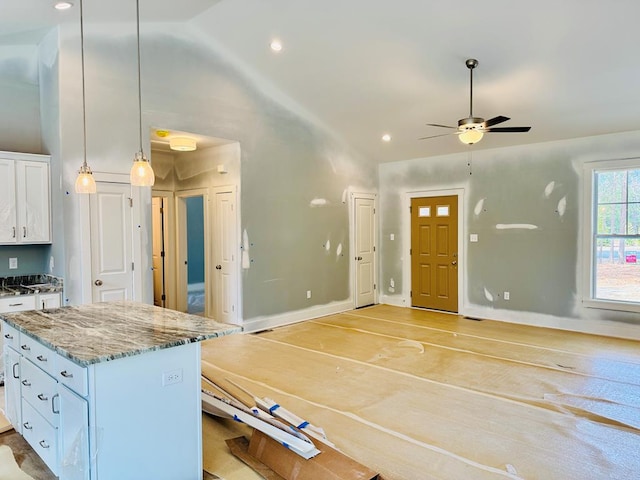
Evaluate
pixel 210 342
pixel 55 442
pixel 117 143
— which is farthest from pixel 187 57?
pixel 55 442

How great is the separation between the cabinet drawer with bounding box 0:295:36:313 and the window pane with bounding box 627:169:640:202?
7170 millimetres

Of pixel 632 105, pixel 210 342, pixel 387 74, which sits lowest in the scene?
pixel 210 342

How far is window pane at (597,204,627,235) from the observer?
18.9 ft

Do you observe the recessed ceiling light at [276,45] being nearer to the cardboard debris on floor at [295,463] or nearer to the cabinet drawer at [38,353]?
the cabinet drawer at [38,353]

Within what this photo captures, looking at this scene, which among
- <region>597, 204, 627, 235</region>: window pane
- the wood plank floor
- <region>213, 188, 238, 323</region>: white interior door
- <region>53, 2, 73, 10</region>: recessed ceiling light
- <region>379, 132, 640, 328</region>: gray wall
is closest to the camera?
the wood plank floor

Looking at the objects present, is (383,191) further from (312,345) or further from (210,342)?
(210,342)

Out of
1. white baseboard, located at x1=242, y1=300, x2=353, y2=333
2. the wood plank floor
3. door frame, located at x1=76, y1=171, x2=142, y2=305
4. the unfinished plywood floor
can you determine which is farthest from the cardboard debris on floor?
white baseboard, located at x1=242, y1=300, x2=353, y2=333

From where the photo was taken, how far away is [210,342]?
571cm

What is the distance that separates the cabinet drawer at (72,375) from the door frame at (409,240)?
6.18 m

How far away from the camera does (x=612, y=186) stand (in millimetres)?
5848

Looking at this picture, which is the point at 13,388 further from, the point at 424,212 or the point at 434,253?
the point at 424,212

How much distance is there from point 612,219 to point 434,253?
104 inches

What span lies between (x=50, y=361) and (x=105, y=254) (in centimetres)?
245

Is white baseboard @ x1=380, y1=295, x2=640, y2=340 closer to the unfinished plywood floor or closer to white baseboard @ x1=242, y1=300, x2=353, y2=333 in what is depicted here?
the unfinished plywood floor
